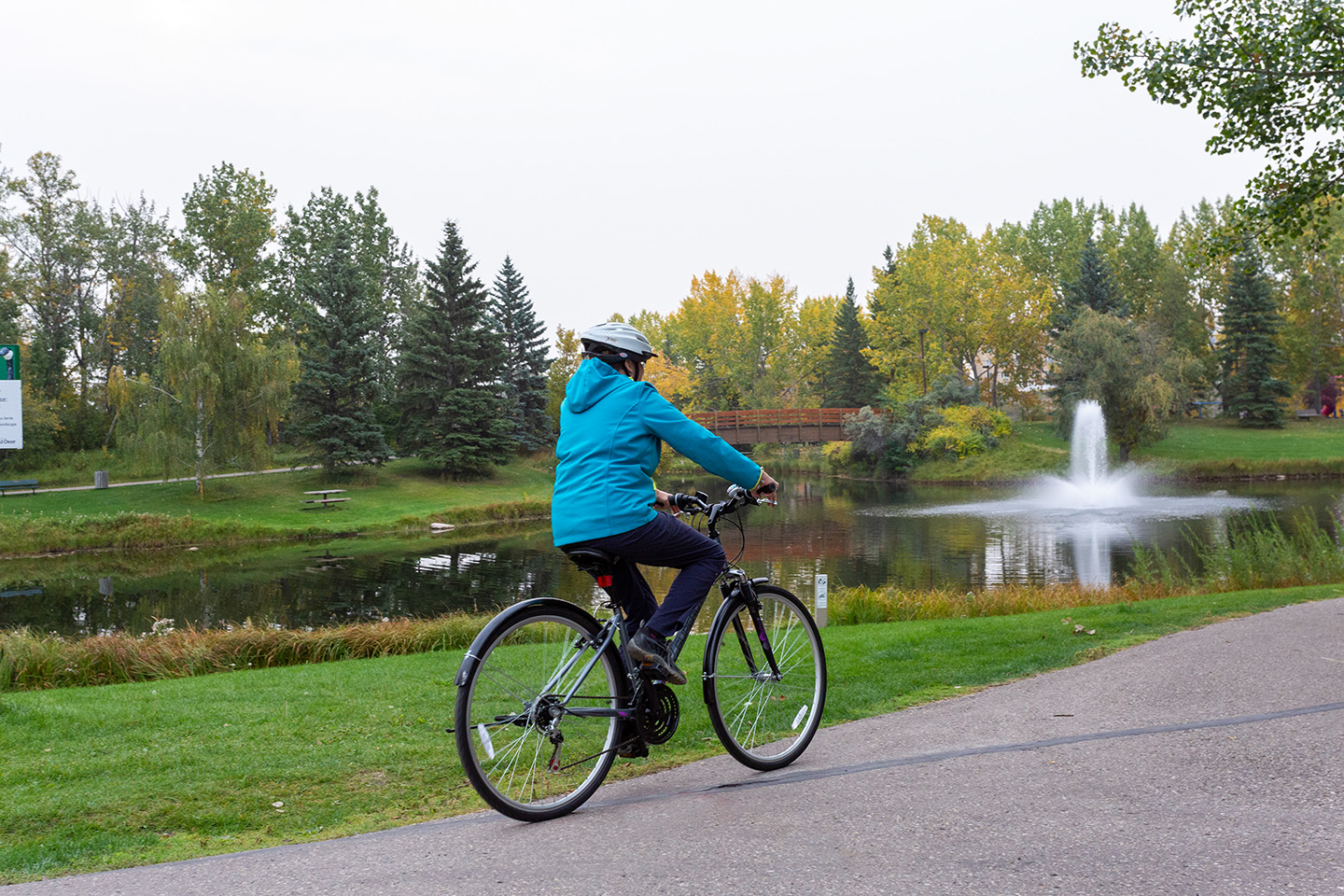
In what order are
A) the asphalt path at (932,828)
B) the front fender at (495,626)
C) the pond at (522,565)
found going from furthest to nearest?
the pond at (522,565)
the front fender at (495,626)
the asphalt path at (932,828)

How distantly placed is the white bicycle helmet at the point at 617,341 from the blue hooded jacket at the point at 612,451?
0.11 metres

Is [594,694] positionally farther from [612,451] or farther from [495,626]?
[612,451]

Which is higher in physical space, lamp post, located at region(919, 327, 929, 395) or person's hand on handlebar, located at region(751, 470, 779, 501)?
lamp post, located at region(919, 327, 929, 395)

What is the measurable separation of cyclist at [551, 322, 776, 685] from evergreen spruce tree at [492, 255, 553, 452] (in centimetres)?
4843

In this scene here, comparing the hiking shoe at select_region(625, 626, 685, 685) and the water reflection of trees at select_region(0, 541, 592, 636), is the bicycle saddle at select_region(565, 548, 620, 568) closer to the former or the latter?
the hiking shoe at select_region(625, 626, 685, 685)

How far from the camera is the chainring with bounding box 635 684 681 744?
13.4 ft

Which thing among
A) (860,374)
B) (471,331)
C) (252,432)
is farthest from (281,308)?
(860,374)

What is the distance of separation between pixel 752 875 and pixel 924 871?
529mm

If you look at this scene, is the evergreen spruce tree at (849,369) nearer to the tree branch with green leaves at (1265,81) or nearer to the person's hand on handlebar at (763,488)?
the tree branch with green leaves at (1265,81)

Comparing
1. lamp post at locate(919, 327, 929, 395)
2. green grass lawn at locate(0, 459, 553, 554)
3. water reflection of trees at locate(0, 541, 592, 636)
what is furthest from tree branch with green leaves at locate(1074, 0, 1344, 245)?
→ lamp post at locate(919, 327, 929, 395)

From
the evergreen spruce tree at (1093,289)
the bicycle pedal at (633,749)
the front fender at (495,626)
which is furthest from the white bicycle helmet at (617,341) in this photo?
the evergreen spruce tree at (1093,289)

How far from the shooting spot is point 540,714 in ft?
12.7

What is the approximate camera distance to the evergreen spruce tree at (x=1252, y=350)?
5772cm

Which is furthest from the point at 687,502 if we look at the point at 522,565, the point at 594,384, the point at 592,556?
the point at 522,565
